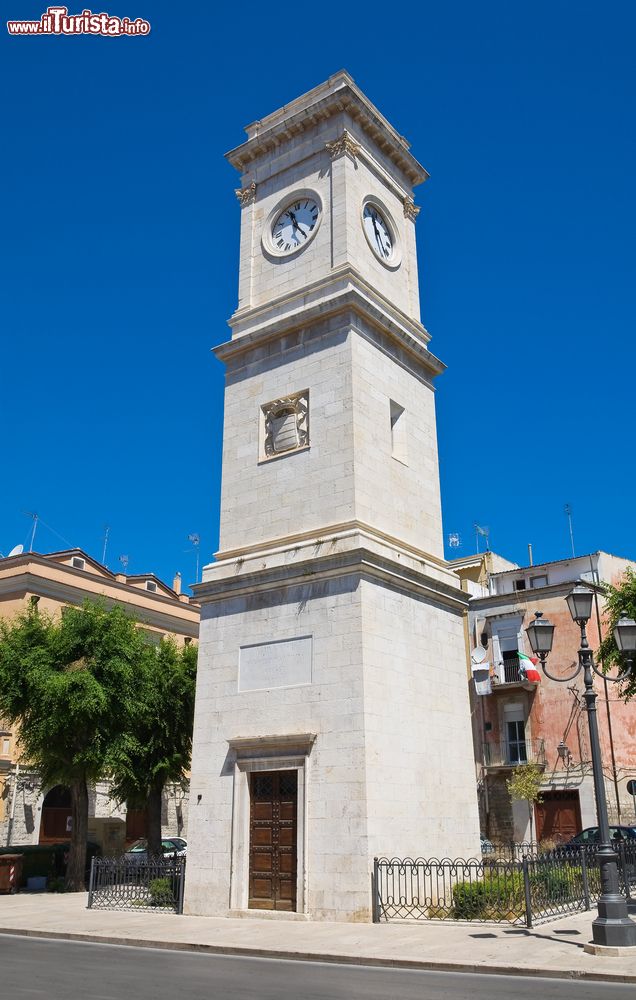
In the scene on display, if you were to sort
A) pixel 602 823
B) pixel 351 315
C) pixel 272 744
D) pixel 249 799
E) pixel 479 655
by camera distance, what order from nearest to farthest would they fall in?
pixel 602 823
pixel 272 744
pixel 249 799
pixel 351 315
pixel 479 655

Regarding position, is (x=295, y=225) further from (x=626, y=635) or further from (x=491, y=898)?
(x=491, y=898)

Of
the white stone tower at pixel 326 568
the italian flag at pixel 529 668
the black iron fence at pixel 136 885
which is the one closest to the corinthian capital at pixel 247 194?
the white stone tower at pixel 326 568

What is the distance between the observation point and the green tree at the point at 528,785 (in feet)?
123

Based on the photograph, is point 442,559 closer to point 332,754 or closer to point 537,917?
point 332,754

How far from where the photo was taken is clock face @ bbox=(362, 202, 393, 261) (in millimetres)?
23156

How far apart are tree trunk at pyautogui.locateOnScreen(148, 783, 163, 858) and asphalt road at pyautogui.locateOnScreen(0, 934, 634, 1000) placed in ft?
52.0

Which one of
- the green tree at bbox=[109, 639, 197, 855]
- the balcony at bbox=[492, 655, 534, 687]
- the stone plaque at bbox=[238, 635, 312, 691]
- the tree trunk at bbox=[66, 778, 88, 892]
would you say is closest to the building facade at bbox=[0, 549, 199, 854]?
the green tree at bbox=[109, 639, 197, 855]

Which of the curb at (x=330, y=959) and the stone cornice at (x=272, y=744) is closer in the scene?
the curb at (x=330, y=959)

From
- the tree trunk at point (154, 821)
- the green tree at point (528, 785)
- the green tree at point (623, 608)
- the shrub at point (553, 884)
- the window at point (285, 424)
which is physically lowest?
the shrub at point (553, 884)

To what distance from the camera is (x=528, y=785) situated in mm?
37344

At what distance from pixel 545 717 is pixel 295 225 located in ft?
88.1

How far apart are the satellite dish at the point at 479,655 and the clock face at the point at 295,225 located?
84.0 feet

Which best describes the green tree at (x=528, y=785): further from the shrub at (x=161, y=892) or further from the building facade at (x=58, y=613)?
the shrub at (x=161, y=892)

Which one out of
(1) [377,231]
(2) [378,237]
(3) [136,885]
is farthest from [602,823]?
(1) [377,231]
